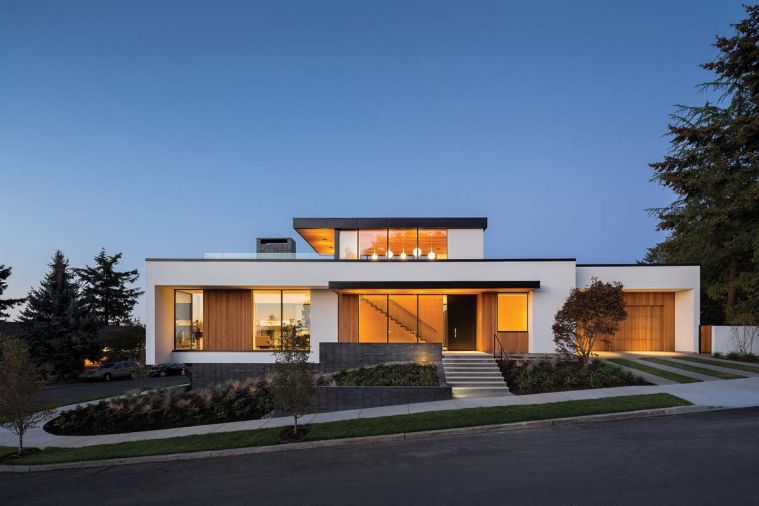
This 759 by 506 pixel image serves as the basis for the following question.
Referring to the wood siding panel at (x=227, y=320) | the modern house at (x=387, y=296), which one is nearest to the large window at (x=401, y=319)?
the modern house at (x=387, y=296)

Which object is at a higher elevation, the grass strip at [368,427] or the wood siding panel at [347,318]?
the wood siding panel at [347,318]

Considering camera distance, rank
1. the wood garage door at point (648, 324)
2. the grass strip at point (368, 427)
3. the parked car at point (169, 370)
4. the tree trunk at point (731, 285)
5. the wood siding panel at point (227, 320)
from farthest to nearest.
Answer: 1. the parked car at point (169, 370)
2. the tree trunk at point (731, 285)
3. the wood garage door at point (648, 324)
4. the wood siding panel at point (227, 320)
5. the grass strip at point (368, 427)

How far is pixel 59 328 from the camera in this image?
32.2 metres

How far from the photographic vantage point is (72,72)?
77.5 feet

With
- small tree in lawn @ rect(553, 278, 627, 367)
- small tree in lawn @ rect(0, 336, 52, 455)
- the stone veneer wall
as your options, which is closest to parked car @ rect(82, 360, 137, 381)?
the stone veneer wall

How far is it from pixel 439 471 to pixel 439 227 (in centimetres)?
1460

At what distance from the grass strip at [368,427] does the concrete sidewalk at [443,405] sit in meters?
0.58

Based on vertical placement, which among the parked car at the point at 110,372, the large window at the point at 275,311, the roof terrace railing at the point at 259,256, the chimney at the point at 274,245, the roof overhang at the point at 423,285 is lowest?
the parked car at the point at 110,372

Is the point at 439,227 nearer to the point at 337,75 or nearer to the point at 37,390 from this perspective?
the point at 37,390

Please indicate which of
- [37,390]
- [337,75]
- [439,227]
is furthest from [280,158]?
[37,390]

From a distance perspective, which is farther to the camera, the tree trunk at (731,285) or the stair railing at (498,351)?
the tree trunk at (731,285)

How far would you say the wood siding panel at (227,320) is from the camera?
19.1 metres

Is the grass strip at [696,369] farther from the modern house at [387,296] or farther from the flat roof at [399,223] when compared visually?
the flat roof at [399,223]

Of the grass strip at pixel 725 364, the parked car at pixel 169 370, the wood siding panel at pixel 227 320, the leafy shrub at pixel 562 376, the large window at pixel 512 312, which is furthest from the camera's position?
the parked car at pixel 169 370
